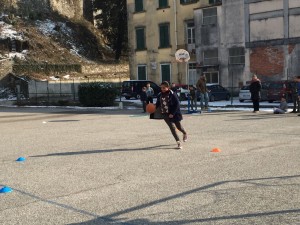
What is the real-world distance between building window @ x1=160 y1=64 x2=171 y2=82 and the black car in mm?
9607

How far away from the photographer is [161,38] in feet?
134

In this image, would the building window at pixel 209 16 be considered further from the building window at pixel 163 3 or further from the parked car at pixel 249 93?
the parked car at pixel 249 93

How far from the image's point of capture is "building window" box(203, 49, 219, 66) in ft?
117

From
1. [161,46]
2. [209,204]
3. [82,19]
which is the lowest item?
[209,204]

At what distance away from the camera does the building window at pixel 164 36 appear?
40375 millimetres

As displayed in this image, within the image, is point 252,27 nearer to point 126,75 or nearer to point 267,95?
point 267,95

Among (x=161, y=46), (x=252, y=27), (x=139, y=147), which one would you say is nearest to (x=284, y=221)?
(x=139, y=147)

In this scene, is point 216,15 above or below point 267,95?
above

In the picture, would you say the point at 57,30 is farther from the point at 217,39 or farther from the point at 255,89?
the point at 255,89

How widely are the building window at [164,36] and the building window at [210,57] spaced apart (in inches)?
200

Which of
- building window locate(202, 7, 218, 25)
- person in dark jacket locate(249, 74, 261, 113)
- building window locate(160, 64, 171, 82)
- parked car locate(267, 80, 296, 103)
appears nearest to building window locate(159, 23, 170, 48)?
building window locate(160, 64, 171, 82)

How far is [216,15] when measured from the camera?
35.3 metres

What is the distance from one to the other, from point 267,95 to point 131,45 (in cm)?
1922

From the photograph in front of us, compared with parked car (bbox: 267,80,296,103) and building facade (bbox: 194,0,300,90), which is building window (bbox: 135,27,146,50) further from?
parked car (bbox: 267,80,296,103)
